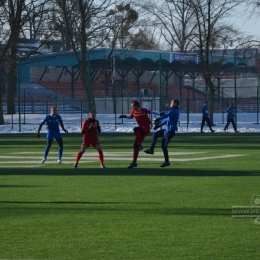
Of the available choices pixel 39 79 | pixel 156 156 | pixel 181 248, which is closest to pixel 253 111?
pixel 39 79

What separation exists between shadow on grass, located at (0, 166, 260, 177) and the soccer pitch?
24 mm

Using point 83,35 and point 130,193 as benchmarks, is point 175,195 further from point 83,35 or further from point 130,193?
point 83,35

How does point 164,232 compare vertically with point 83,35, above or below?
below

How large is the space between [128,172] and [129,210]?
6.61 m

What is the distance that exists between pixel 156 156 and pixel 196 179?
7714 mm

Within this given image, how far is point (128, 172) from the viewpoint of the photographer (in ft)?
60.5

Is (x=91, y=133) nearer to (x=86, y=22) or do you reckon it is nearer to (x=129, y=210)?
(x=129, y=210)

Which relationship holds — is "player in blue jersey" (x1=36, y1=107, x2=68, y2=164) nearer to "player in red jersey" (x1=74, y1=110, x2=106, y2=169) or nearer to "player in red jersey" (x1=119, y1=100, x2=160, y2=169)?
"player in red jersey" (x1=74, y1=110, x2=106, y2=169)

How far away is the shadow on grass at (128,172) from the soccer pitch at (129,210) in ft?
0.08

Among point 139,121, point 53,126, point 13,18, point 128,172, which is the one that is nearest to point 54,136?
point 53,126

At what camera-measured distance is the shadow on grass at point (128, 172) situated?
58.5ft

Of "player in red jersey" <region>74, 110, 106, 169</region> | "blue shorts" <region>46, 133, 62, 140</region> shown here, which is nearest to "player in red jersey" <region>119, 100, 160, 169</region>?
"player in red jersey" <region>74, 110, 106, 169</region>

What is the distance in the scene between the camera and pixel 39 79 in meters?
70.9

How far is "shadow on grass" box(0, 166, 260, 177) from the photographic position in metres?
17.8
